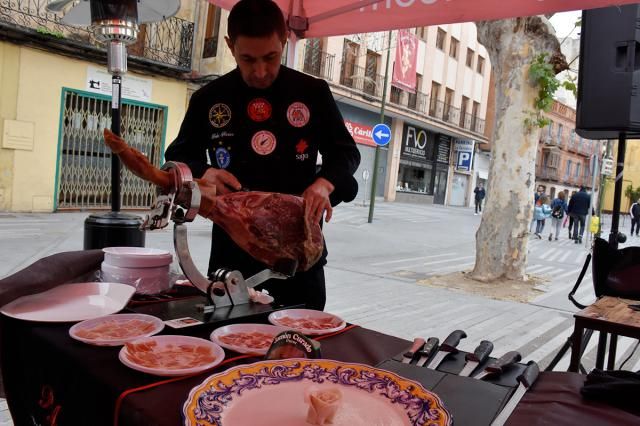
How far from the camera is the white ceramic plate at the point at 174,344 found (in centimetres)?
100

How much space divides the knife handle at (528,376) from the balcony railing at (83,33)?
739 cm

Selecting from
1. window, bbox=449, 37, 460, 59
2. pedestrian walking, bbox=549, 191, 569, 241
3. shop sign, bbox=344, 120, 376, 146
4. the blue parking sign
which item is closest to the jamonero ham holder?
pedestrian walking, bbox=549, 191, 569, 241

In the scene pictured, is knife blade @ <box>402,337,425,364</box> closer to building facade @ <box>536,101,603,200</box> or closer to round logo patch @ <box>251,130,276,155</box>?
round logo patch @ <box>251,130,276,155</box>

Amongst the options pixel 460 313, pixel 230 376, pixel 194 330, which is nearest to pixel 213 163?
pixel 194 330

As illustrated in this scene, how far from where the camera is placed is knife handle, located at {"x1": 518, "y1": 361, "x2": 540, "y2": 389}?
1036mm

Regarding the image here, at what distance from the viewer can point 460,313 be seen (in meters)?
5.32

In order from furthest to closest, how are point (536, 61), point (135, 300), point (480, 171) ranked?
1. point (480, 171)
2. point (536, 61)
3. point (135, 300)

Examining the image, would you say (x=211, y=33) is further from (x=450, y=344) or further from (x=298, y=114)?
(x=450, y=344)

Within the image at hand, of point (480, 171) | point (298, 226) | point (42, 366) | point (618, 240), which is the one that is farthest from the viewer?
point (480, 171)

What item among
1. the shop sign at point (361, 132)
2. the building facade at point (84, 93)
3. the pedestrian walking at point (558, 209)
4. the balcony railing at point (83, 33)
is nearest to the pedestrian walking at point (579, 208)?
the pedestrian walking at point (558, 209)

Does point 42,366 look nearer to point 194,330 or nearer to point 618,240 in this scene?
point 194,330

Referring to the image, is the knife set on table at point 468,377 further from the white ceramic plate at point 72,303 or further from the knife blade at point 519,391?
the white ceramic plate at point 72,303

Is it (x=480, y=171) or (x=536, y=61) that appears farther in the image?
(x=480, y=171)

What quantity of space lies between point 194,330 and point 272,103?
0.90m
